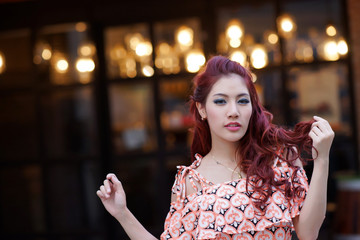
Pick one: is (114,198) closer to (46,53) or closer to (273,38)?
(273,38)

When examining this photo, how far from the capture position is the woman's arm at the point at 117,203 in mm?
2328

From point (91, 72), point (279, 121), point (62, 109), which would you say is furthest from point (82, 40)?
point (279, 121)

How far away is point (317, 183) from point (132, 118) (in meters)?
3.85

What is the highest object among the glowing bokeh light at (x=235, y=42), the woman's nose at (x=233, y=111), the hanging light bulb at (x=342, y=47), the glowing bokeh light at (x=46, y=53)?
the glowing bokeh light at (x=46, y=53)

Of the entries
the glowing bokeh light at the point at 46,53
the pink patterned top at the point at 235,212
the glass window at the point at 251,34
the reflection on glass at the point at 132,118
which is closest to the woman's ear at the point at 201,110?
the pink patterned top at the point at 235,212

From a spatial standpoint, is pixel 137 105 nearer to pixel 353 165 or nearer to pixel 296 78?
pixel 296 78

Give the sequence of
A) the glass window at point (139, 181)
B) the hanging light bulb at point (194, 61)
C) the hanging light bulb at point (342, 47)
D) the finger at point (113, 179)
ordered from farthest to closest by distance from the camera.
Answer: the glass window at point (139, 181) → the hanging light bulb at point (194, 61) → the hanging light bulb at point (342, 47) → the finger at point (113, 179)

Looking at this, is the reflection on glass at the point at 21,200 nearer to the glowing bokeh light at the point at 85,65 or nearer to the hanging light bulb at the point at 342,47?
the glowing bokeh light at the point at 85,65

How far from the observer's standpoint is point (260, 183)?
224 cm

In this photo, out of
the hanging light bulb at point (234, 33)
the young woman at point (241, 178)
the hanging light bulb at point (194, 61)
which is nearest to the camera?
the young woman at point (241, 178)

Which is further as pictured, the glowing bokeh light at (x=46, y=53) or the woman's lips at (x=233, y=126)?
the glowing bokeh light at (x=46, y=53)

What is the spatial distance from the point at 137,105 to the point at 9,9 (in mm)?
1557

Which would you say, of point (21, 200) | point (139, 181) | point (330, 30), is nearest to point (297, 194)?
point (330, 30)

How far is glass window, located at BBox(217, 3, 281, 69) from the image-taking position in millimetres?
5387
